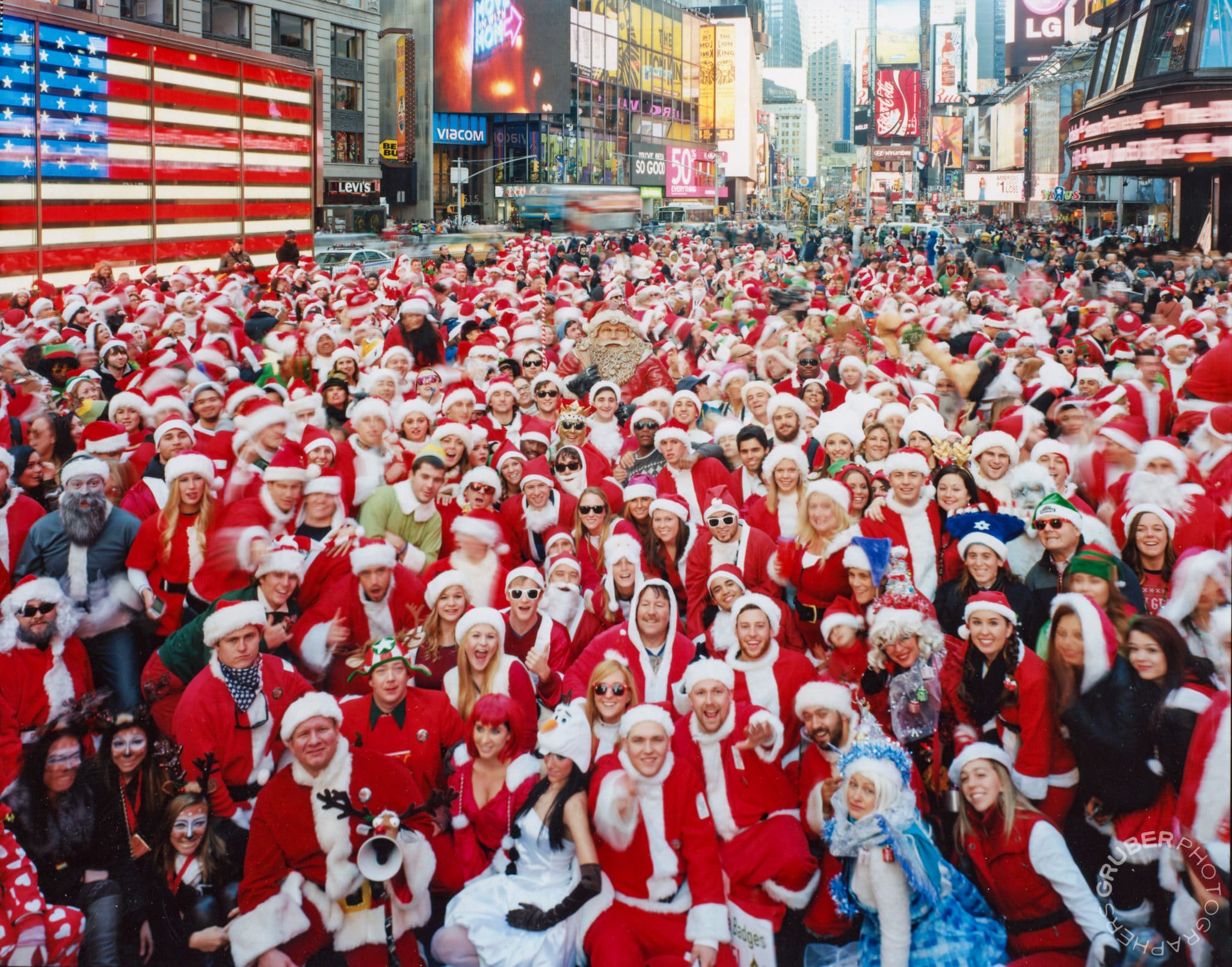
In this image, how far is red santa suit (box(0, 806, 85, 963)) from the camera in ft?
12.9

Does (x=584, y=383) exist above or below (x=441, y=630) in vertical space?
above

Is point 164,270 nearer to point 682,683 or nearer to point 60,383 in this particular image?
point 60,383

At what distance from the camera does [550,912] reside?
13.9 feet

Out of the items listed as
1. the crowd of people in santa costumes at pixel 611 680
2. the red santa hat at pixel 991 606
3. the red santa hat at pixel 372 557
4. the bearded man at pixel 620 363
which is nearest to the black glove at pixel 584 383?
the bearded man at pixel 620 363

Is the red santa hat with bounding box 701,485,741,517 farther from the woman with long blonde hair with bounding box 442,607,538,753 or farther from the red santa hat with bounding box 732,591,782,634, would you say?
the woman with long blonde hair with bounding box 442,607,538,753

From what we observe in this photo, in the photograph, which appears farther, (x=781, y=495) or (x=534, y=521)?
(x=534, y=521)

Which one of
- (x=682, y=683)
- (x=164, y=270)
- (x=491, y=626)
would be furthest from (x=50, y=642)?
(x=164, y=270)

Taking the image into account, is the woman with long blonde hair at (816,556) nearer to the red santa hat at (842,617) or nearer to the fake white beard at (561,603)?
the red santa hat at (842,617)

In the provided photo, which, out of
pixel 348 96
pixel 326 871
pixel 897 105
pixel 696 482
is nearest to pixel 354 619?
pixel 326 871

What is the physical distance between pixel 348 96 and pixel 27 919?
51.1 metres

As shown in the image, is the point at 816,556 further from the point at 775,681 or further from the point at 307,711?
the point at 307,711

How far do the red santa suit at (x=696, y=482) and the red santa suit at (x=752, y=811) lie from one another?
2.60 meters

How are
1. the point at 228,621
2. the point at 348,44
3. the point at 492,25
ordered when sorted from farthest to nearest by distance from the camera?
A: 1. the point at 492,25
2. the point at 348,44
3. the point at 228,621

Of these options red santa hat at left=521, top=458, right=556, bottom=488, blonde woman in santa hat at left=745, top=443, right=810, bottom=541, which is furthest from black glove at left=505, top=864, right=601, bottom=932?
red santa hat at left=521, top=458, right=556, bottom=488
